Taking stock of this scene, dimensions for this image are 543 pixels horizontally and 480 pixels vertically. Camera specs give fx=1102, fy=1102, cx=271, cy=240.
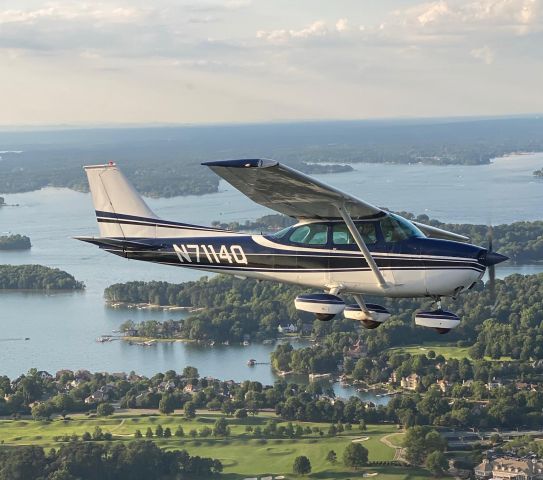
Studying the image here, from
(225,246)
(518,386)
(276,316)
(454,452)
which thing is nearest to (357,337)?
(276,316)

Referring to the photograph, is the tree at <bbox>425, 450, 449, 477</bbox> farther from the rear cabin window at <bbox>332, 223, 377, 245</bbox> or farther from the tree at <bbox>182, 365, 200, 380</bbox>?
the rear cabin window at <bbox>332, 223, 377, 245</bbox>

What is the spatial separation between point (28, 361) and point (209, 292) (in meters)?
14.9

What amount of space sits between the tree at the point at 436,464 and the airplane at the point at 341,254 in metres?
16.9

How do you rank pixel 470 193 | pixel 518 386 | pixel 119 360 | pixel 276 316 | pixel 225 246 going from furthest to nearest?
pixel 470 193 → pixel 276 316 → pixel 119 360 → pixel 518 386 → pixel 225 246

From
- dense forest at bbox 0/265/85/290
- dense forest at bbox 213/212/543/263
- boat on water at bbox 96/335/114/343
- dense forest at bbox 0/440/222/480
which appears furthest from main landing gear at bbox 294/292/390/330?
dense forest at bbox 213/212/543/263

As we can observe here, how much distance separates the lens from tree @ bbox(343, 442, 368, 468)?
30844 mm

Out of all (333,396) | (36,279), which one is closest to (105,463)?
(333,396)

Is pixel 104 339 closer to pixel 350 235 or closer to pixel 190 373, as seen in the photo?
pixel 190 373

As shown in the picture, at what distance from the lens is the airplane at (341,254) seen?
12.9m

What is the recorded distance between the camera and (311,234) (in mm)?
13781

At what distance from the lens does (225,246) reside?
1464 centimetres

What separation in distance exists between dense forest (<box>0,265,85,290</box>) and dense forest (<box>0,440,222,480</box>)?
114ft

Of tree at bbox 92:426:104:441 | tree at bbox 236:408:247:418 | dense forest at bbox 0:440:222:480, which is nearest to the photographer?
dense forest at bbox 0:440:222:480

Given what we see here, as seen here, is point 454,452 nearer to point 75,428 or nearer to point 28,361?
point 75,428
